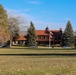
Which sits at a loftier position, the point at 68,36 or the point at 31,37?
the point at 68,36

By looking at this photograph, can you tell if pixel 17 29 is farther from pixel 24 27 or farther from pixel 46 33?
pixel 46 33

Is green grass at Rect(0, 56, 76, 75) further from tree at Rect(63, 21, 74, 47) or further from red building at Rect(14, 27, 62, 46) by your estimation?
red building at Rect(14, 27, 62, 46)

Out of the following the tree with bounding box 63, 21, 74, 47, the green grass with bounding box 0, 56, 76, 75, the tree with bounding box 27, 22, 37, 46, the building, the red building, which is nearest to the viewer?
the green grass with bounding box 0, 56, 76, 75

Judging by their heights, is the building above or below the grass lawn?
above

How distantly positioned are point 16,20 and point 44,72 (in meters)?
116

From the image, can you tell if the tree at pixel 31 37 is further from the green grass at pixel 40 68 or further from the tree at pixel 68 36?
the green grass at pixel 40 68

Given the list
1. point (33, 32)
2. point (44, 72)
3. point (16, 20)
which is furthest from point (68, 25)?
point (44, 72)

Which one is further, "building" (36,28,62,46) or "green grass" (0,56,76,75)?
"building" (36,28,62,46)

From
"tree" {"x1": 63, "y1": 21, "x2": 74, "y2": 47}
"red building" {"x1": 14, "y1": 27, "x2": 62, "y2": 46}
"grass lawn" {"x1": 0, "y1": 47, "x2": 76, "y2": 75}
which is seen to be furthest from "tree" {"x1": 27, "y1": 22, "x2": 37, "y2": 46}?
"grass lawn" {"x1": 0, "y1": 47, "x2": 76, "y2": 75}

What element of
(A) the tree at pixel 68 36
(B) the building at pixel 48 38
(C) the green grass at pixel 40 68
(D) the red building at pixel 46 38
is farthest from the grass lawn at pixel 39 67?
(D) the red building at pixel 46 38

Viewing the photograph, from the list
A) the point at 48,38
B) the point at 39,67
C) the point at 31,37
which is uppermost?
the point at 48,38

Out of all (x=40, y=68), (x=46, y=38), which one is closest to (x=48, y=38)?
(x=46, y=38)

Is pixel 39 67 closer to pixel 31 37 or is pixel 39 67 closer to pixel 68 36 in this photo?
pixel 68 36

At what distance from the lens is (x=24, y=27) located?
13562cm
